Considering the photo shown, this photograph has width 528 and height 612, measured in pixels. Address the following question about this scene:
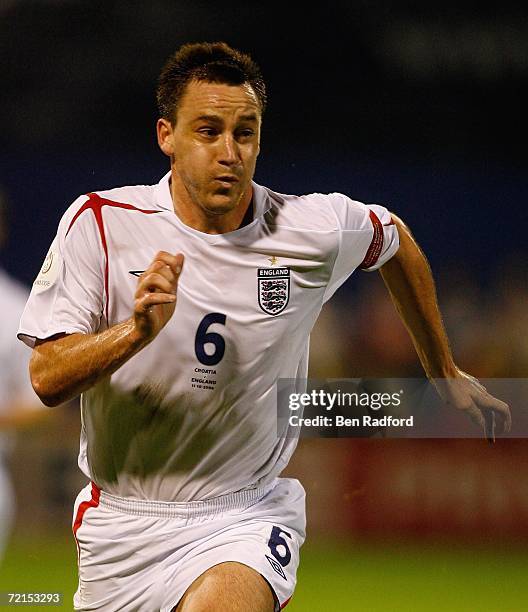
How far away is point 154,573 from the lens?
8.68 feet

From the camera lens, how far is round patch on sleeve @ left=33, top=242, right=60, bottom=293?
2.54m

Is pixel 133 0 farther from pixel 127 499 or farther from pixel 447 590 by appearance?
pixel 447 590

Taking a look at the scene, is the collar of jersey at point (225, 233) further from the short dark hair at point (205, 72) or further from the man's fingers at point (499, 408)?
the man's fingers at point (499, 408)

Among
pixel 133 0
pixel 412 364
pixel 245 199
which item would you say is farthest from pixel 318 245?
pixel 133 0

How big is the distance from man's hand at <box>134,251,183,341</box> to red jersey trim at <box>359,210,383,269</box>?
3.22 ft

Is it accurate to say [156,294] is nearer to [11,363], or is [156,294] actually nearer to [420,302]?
[420,302]

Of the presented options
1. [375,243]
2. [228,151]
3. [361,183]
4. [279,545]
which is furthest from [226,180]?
[361,183]

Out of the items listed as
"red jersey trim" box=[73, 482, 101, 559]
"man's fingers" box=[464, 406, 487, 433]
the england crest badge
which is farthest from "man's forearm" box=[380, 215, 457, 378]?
"red jersey trim" box=[73, 482, 101, 559]

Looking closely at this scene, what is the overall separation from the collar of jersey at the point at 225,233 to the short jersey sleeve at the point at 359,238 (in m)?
0.21

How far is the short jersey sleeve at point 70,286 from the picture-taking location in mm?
2459

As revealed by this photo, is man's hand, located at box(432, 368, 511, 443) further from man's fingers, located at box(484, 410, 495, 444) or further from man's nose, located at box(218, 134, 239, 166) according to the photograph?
man's nose, located at box(218, 134, 239, 166)

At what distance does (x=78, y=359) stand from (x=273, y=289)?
64 centimetres

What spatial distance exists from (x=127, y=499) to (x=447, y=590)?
5.71ft

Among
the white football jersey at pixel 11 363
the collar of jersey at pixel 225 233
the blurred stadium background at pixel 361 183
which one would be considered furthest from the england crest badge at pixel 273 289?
the white football jersey at pixel 11 363
